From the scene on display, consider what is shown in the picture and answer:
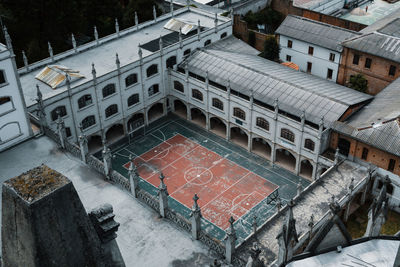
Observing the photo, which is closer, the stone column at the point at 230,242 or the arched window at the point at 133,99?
the stone column at the point at 230,242

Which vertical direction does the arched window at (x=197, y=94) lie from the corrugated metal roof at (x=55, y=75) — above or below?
below

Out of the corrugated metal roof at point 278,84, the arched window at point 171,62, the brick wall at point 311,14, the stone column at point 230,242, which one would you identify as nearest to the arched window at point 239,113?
the corrugated metal roof at point 278,84

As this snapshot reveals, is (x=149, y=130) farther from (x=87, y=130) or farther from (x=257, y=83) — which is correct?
(x=257, y=83)

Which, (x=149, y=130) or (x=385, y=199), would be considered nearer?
(x=385, y=199)

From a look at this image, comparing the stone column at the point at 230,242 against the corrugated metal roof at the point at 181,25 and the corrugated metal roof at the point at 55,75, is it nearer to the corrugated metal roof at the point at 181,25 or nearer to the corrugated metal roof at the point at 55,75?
the corrugated metal roof at the point at 55,75

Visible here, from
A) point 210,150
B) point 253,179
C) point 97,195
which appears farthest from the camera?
point 210,150

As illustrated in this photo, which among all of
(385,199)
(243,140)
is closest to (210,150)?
(243,140)

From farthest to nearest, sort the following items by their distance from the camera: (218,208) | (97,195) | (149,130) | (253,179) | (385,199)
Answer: (149,130) < (253,179) < (218,208) < (97,195) < (385,199)
